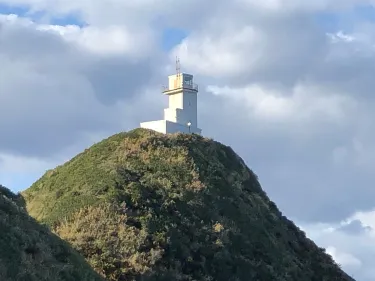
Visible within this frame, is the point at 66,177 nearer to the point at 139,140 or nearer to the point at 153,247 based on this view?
the point at 139,140

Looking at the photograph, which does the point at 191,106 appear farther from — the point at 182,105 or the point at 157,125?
the point at 157,125

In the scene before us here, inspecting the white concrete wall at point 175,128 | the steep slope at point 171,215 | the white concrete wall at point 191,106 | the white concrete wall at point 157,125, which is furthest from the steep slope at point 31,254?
the white concrete wall at point 191,106

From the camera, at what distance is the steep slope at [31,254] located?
1908 cm

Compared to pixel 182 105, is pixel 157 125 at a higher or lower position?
lower

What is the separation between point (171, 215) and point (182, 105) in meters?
27.7

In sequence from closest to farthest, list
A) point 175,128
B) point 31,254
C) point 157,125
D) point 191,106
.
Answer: point 31,254
point 157,125
point 175,128
point 191,106

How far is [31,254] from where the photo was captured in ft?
67.4

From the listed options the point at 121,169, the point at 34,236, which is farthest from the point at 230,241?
the point at 34,236

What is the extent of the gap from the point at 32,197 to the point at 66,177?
2077 millimetres

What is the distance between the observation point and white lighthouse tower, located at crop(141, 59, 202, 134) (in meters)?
55.7

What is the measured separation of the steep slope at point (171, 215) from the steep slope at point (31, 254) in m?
6.00

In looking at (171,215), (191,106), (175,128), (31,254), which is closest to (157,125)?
(175,128)

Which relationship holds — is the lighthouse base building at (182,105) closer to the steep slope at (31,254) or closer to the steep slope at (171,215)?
the steep slope at (171,215)

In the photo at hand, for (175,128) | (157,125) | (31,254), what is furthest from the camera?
(175,128)
